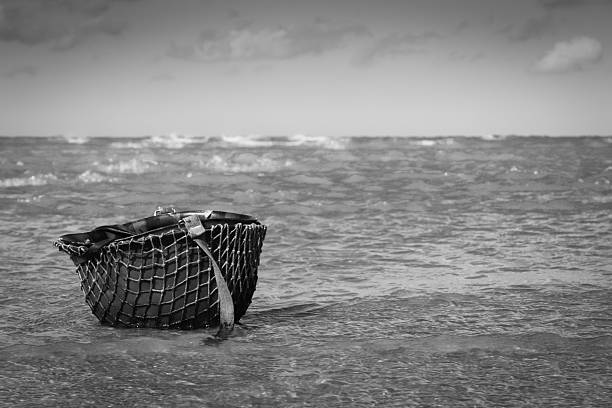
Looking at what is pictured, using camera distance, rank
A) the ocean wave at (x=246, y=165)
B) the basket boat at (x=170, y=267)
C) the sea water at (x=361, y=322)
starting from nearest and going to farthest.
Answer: the sea water at (x=361, y=322), the basket boat at (x=170, y=267), the ocean wave at (x=246, y=165)

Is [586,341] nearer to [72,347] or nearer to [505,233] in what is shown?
[72,347]

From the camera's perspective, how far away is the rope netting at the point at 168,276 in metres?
4.22

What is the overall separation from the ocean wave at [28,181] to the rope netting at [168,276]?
46.5ft

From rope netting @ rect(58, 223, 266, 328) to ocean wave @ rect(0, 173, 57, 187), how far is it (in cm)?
1419

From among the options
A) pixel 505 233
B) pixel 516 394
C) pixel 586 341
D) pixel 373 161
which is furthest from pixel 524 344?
pixel 373 161

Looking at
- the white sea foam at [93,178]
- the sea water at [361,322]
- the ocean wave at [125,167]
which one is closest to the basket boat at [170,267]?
the sea water at [361,322]

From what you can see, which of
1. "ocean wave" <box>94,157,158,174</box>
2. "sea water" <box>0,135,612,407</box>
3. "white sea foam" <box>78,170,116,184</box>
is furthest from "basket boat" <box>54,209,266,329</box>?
"ocean wave" <box>94,157,158,174</box>

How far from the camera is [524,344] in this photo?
14.0ft

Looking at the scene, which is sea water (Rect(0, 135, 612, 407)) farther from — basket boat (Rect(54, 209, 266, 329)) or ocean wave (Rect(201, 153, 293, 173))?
ocean wave (Rect(201, 153, 293, 173))

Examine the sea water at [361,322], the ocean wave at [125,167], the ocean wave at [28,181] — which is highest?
the ocean wave at [125,167]

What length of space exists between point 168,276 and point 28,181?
15616 mm

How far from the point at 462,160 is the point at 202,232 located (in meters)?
24.3

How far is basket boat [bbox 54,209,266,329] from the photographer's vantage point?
4211 mm

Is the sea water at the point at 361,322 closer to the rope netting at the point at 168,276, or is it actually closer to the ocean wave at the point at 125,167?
the rope netting at the point at 168,276
